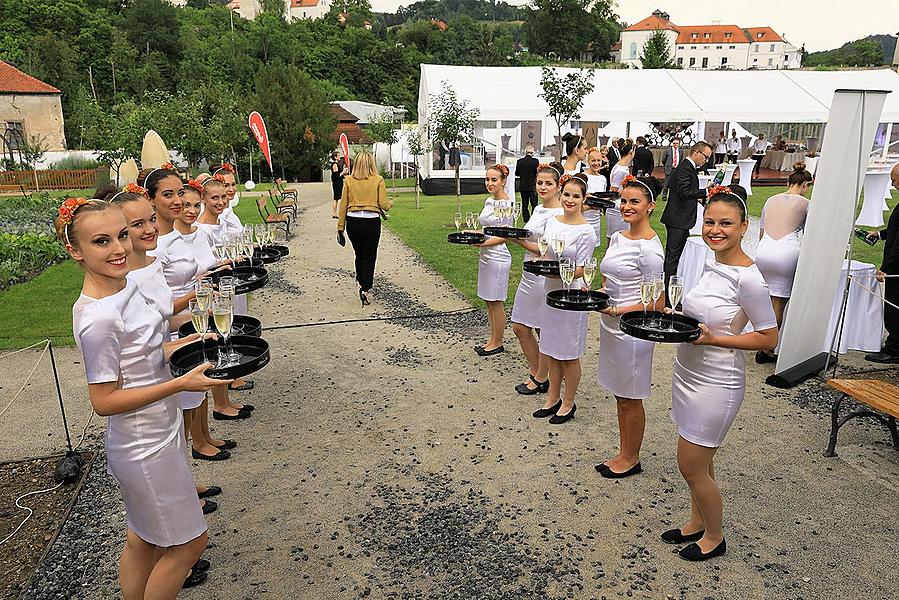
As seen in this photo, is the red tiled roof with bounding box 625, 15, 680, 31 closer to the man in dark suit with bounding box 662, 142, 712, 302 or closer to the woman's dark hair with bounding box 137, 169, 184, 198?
the man in dark suit with bounding box 662, 142, 712, 302

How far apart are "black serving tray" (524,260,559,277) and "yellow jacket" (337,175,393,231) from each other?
456cm

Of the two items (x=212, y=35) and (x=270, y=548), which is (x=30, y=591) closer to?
(x=270, y=548)

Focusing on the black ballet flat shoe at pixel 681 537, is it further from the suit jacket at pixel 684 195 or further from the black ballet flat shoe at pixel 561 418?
the suit jacket at pixel 684 195

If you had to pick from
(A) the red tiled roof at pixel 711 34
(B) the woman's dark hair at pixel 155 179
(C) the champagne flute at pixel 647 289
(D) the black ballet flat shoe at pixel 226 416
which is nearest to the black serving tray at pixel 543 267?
(C) the champagne flute at pixel 647 289

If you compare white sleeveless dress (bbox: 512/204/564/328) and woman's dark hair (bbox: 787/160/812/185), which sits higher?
woman's dark hair (bbox: 787/160/812/185)

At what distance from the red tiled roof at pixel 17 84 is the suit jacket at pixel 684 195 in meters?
52.9

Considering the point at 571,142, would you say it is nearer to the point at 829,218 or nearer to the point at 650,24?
the point at 829,218

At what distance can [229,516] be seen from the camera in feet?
14.9

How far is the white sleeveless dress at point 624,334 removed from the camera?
4605 millimetres

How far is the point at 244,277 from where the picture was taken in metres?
5.21

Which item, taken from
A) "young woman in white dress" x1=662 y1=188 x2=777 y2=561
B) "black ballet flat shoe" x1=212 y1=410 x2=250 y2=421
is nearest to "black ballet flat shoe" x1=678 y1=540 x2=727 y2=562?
"young woman in white dress" x1=662 y1=188 x2=777 y2=561

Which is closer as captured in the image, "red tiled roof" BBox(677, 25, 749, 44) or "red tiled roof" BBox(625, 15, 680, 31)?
"red tiled roof" BBox(625, 15, 680, 31)

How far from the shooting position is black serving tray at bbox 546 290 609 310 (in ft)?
14.2

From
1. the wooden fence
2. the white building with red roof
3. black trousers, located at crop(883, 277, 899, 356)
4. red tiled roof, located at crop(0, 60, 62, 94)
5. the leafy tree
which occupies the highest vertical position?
the white building with red roof
